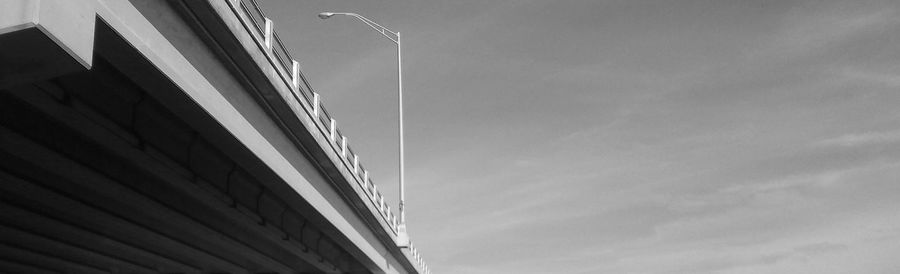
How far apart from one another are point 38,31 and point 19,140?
20.7 ft

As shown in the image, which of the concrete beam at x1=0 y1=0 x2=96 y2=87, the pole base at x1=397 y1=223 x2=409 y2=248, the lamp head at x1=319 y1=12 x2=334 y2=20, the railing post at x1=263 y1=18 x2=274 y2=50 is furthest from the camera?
the lamp head at x1=319 y1=12 x2=334 y2=20

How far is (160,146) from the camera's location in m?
12.6

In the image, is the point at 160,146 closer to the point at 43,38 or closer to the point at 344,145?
the point at 43,38

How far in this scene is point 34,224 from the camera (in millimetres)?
16531

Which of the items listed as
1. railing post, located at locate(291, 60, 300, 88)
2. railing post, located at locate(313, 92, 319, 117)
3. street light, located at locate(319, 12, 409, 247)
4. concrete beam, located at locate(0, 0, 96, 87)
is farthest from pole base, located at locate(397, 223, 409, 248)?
concrete beam, located at locate(0, 0, 96, 87)

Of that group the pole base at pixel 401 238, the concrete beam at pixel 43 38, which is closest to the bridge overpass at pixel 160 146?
the concrete beam at pixel 43 38

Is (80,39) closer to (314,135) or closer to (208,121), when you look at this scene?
(208,121)

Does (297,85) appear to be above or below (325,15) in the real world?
below

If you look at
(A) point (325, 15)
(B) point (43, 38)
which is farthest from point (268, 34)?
(A) point (325, 15)

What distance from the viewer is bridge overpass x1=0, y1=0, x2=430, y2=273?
333 inches

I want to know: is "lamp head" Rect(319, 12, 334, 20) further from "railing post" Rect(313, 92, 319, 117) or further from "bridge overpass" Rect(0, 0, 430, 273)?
"railing post" Rect(313, 92, 319, 117)

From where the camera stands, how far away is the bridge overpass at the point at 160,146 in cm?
847

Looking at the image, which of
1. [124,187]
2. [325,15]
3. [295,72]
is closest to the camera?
[124,187]

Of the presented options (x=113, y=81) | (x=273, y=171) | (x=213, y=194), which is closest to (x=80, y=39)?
(x=113, y=81)
